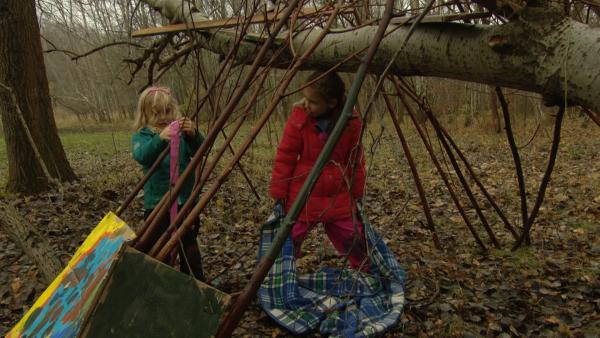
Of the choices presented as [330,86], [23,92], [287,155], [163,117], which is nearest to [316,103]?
[330,86]

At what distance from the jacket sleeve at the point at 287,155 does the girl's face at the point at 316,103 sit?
0.09m

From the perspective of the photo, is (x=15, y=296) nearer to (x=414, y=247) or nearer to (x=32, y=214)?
(x=32, y=214)

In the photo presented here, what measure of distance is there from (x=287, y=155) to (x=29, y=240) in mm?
1465

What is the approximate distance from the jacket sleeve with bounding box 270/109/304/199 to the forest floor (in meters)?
0.42

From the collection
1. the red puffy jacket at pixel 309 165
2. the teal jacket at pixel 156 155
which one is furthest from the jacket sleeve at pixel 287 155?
the teal jacket at pixel 156 155

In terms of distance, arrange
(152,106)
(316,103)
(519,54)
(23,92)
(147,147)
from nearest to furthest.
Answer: (519,54)
(316,103)
(147,147)
(152,106)
(23,92)

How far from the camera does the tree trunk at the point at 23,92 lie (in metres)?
5.18

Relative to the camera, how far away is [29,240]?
235 cm

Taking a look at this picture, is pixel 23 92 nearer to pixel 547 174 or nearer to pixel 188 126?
pixel 188 126

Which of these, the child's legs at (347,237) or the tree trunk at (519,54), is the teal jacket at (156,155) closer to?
the child's legs at (347,237)

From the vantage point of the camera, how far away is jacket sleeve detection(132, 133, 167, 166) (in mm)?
2602

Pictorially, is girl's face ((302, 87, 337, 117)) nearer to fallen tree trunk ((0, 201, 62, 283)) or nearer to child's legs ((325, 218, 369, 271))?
child's legs ((325, 218, 369, 271))

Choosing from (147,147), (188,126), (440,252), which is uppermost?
(188,126)

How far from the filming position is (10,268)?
346cm
